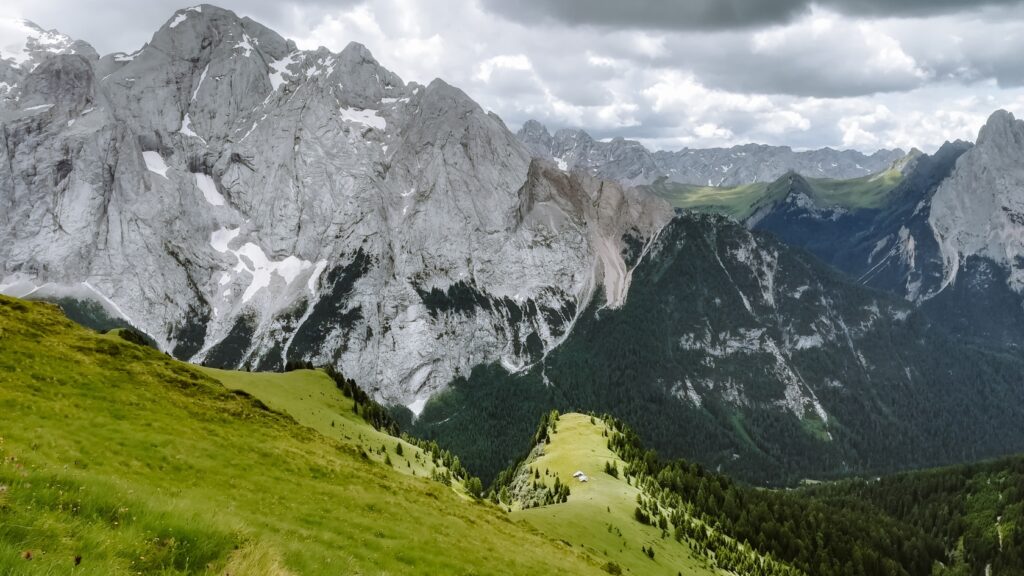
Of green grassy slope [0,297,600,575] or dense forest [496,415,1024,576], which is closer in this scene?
green grassy slope [0,297,600,575]

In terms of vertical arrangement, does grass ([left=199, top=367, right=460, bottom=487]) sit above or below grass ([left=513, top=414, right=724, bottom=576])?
above

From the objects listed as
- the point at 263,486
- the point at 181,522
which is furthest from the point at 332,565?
the point at 263,486

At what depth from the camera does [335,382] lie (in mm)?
153750

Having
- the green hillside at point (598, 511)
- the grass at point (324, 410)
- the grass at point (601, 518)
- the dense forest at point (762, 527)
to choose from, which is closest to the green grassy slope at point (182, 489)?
the grass at point (601, 518)

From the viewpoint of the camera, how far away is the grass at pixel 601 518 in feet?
273

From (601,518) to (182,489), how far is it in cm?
7634

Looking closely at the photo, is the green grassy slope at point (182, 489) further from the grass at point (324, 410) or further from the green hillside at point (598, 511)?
the grass at point (324, 410)

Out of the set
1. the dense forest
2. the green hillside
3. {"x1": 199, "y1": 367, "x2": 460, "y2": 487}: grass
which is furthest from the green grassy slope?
the dense forest

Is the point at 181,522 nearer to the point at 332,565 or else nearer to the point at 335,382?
the point at 332,565

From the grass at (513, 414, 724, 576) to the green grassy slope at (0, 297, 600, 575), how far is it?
27.6 meters

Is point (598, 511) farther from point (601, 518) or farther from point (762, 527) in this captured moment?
point (762, 527)

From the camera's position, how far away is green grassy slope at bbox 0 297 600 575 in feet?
48.7

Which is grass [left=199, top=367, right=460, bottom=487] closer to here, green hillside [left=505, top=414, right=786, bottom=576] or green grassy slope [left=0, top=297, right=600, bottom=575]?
green hillside [left=505, top=414, right=786, bottom=576]

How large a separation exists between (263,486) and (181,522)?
21902mm
